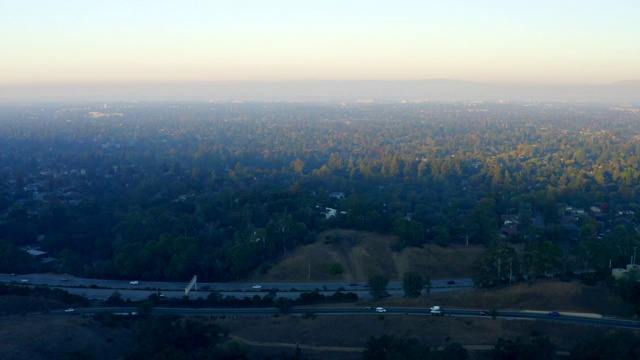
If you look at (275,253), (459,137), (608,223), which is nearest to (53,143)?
(459,137)

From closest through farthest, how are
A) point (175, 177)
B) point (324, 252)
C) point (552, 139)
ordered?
point (324, 252) → point (175, 177) → point (552, 139)

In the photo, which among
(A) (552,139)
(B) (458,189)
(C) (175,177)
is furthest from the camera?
(A) (552,139)

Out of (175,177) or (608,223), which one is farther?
(175,177)

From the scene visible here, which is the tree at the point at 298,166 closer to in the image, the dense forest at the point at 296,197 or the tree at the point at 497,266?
the dense forest at the point at 296,197

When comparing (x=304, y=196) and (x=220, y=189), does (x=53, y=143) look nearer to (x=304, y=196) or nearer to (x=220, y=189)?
(x=220, y=189)

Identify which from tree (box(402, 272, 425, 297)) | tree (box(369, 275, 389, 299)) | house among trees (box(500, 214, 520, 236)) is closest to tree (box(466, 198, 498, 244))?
house among trees (box(500, 214, 520, 236))

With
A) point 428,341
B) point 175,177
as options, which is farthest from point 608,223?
point 175,177

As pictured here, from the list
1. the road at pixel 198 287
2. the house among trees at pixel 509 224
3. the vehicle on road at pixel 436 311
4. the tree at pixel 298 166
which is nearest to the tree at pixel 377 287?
the road at pixel 198 287
